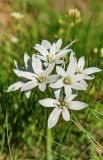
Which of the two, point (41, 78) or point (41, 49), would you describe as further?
point (41, 49)

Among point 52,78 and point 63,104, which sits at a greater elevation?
point 52,78

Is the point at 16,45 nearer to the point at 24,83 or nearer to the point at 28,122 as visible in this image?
the point at 28,122

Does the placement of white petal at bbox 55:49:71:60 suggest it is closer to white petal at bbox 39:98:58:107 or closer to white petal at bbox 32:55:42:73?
white petal at bbox 32:55:42:73

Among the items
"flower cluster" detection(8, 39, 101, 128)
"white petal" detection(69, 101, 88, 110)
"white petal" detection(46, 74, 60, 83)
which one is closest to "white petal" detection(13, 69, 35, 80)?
"flower cluster" detection(8, 39, 101, 128)

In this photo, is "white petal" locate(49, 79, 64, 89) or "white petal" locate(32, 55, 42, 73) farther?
"white petal" locate(32, 55, 42, 73)

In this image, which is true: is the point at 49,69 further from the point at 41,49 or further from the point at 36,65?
the point at 41,49

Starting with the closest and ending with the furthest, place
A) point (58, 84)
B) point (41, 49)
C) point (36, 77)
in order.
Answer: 1. point (58, 84)
2. point (36, 77)
3. point (41, 49)

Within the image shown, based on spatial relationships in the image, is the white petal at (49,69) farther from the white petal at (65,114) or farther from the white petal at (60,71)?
the white petal at (65,114)

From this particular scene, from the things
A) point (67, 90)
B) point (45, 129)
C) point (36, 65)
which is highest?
point (36, 65)

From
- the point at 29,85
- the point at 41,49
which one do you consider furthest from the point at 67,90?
the point at 41,49
